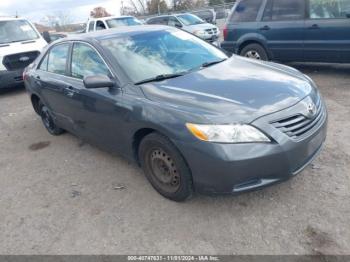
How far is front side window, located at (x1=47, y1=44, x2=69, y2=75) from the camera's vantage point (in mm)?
4746

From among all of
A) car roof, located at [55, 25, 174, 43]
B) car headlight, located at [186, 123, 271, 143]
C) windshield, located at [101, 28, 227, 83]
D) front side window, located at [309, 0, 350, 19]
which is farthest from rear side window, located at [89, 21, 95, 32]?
car headlight, located at [186, 123, 271, 143]

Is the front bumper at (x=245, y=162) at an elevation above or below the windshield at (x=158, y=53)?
below

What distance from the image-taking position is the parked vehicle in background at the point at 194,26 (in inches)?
585

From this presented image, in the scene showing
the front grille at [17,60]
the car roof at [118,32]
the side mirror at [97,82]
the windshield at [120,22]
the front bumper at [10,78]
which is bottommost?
the front bumper at [10,78]

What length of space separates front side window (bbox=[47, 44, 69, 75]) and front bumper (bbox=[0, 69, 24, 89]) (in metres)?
4.45

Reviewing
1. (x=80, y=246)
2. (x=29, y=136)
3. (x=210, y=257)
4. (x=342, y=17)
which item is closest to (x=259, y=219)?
(x=210, y=257)

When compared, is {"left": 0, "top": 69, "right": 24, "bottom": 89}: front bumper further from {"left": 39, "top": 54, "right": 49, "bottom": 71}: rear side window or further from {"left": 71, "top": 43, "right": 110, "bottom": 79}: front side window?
{"left": 71, "top": 43, "right": 110, "bottom": 79}: front side window

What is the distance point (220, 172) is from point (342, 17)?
17.5 ft

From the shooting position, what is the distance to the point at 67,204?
3.74 metres

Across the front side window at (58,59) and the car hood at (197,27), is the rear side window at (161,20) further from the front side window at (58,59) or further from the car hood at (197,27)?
the front side window at (58,59)

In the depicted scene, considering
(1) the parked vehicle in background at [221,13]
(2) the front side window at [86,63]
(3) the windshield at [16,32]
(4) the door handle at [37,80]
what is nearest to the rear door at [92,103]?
(2) the front side window at [86,63]

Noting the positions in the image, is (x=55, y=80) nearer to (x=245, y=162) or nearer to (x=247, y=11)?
(x=245, y=162)

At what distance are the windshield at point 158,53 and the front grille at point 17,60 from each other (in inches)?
241

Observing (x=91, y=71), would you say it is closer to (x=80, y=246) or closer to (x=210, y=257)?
(x=80, y=246)
